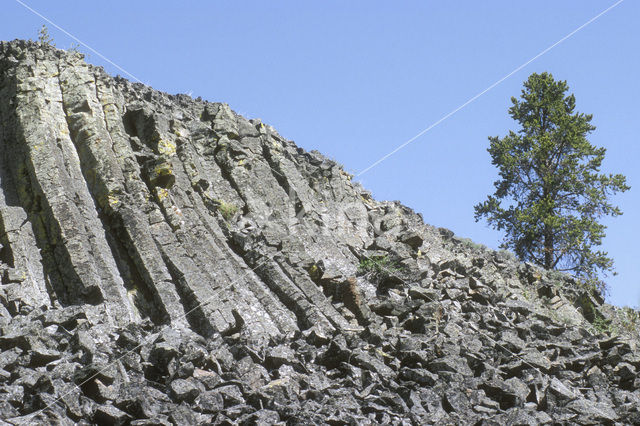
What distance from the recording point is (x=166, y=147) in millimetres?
20750

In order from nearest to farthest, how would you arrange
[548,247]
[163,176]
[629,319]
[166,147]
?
[163,176] → [166,147] → [629,319] → [548,247]

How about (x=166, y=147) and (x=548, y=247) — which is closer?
(x=166, y=147)

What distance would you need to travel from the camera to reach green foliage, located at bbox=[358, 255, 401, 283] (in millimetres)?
20141

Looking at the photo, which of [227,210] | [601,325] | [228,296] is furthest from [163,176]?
[601,325]

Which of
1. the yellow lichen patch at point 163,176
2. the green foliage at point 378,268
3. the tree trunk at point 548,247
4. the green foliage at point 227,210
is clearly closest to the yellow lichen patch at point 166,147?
the yellow lichen patch at point 163,176

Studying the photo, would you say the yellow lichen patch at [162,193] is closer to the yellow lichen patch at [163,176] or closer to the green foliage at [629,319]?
the yellow lichen patch at [163,176]

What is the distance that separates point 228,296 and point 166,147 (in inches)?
221

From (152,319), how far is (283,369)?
10.8 feet

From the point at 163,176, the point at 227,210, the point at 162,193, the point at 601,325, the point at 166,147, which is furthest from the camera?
the point at 601,325

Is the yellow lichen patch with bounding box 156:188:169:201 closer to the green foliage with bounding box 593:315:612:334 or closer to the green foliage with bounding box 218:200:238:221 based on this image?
the green foliage with bounding box 218:200:238:221

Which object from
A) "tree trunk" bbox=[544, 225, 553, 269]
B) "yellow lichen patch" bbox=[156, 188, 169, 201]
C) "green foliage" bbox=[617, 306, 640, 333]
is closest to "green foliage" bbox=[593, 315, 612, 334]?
"green foliage" bbox=[617, 306, 640, 333]

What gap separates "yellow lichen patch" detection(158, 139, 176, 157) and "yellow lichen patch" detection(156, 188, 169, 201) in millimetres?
1596

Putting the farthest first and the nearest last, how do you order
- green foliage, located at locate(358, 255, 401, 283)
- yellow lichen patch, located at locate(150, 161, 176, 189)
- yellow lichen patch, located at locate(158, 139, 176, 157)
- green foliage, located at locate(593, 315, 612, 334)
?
green foliage, located at locate(593, 315, 612, 334) → yellow lichen patch, located at locate(158, 139, 176, 157) → green foliage, located at locate(358, 255, 401, 283) → yellow lichen patch, located at locate(150, 161, 176, 189)

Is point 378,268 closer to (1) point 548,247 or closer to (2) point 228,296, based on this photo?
(2) point 228,296
